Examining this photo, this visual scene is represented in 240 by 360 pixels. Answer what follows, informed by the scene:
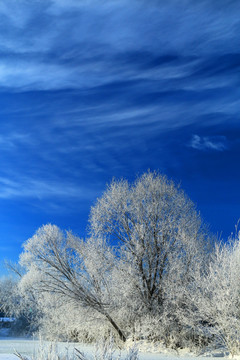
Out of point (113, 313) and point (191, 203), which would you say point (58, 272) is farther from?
point (191, 203)

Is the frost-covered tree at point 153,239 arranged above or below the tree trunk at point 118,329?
above

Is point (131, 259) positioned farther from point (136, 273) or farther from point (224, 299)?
point (224, 299)

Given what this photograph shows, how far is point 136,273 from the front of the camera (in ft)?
63.6

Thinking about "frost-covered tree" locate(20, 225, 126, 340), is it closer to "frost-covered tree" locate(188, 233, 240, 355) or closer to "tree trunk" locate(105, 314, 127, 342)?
"tree trunk" locate(105, 314, 127, 342)

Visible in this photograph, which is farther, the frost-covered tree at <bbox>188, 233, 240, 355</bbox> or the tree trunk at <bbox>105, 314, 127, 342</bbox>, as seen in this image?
the tree trunk at <bbox>105, 314, 127, 342</bbox>

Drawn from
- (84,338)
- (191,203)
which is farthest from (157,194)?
(84,338)

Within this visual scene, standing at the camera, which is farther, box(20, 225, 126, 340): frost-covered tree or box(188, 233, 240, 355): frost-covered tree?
box(20, 225, 126, 340): frost-covered tree

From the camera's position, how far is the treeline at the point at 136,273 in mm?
17984

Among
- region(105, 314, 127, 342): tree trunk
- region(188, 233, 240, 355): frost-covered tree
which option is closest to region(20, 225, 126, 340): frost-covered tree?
region(105, 314, 127, 342): tree trunk

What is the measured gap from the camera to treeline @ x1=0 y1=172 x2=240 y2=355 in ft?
59.0

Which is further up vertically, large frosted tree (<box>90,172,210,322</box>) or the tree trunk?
large frosted tree (<box>90,172,210,322</box>)

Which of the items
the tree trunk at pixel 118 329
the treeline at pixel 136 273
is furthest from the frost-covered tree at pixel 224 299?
the tree trunk at pixel 118 329

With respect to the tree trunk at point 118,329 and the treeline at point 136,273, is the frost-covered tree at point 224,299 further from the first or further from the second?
the tree trunk at point 118,329

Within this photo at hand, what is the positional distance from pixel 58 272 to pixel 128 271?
4.44 meters
